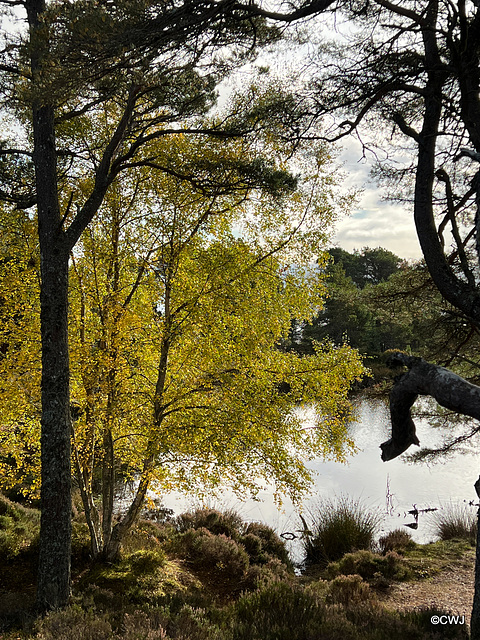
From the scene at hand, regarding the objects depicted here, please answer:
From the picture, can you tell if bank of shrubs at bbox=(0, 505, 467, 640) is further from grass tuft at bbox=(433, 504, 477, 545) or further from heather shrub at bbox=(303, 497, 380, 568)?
grass tuft at bbox=(433, 504, 477, 545)

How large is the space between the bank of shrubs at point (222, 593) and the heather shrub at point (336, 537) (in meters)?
0.22

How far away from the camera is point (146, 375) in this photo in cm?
805

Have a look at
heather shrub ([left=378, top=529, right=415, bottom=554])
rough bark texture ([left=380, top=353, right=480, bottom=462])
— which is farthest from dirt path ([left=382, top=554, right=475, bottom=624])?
rough bark texture ([left=380, top=353, right=480, bottom=462])

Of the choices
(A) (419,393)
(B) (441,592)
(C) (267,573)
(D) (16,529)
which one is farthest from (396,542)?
(D) (16,529)

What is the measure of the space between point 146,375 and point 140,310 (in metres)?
1.32

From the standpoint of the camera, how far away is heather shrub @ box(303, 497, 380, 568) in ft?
34.0

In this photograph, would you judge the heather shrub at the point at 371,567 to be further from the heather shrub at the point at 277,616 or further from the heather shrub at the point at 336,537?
the heather shrub at the point at 277,616

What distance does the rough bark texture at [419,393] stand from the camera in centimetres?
354

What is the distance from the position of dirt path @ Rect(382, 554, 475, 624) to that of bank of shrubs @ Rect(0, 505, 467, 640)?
0.35m

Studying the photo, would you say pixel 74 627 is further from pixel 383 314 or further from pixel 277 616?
pixel 383 314

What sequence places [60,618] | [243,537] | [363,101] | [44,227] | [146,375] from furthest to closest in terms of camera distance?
1. [243,537]
2. [146,375]
3. [44,227]
4. [363,101]
5. [60,618]

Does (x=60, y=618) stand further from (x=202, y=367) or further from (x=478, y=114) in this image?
(x=478, y=114)

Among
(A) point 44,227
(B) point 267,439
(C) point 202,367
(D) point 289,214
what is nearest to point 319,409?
(B) point 267,439

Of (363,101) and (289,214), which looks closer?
(363,101)
